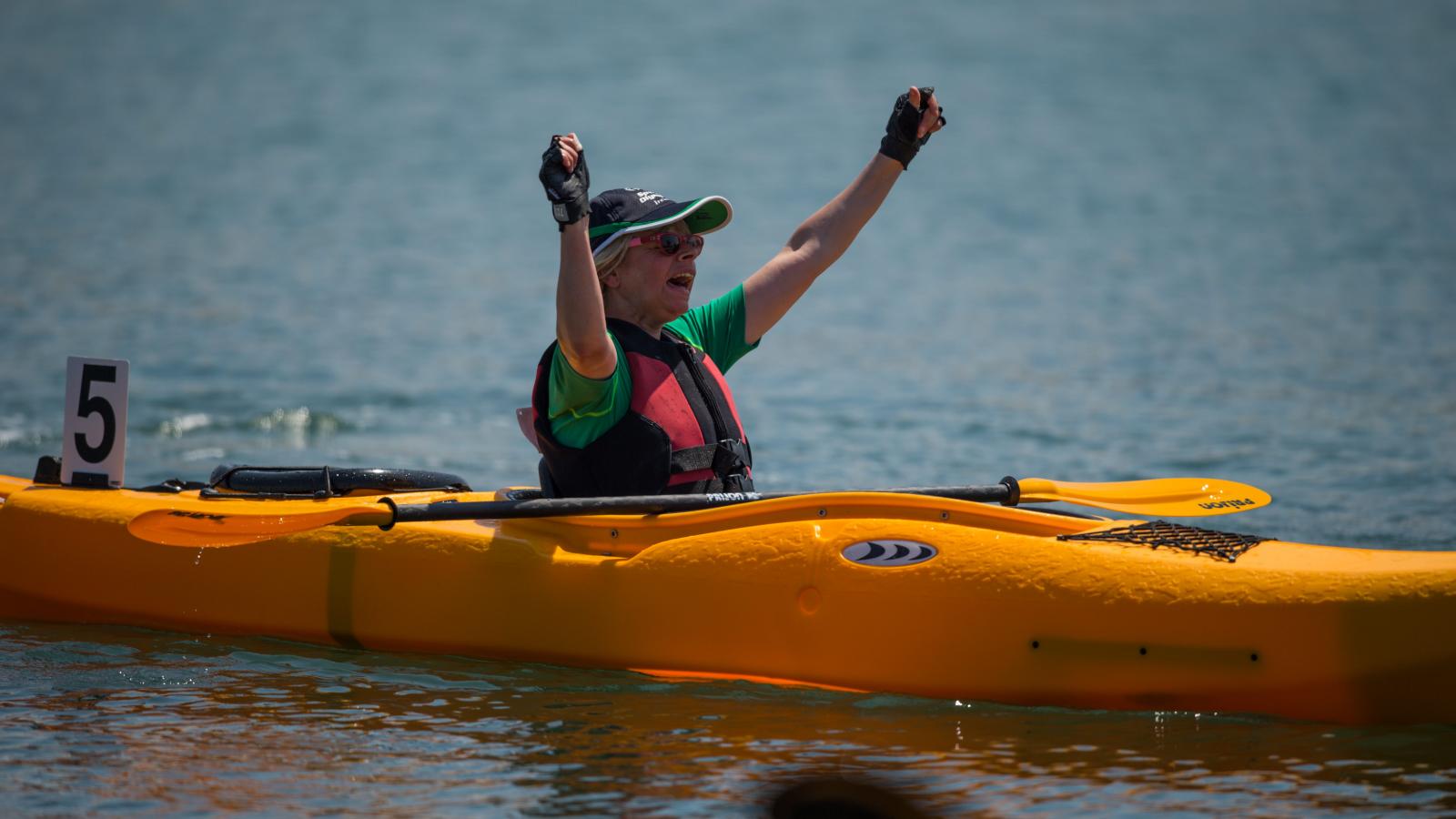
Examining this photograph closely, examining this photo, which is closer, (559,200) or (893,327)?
(559,200)

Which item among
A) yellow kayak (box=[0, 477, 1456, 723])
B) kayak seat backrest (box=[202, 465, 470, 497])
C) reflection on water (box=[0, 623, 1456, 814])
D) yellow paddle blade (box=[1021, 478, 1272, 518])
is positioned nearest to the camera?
reflection on water (box=[0, 623, 1456, 814])

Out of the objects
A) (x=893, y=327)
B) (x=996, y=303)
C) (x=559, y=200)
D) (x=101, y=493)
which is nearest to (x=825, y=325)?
(x=893, y=327)

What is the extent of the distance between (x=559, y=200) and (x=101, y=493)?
7.82ft

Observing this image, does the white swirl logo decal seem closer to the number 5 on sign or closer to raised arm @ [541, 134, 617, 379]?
raised arm @ [541, 134, 617, 379]

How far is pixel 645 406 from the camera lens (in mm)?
4961

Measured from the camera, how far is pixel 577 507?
4980mm

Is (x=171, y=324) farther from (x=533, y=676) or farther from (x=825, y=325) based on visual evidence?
(x=533, y=676)

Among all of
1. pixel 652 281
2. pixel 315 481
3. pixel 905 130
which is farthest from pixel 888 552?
pixel 315 481

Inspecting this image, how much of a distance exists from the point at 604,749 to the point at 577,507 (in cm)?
77

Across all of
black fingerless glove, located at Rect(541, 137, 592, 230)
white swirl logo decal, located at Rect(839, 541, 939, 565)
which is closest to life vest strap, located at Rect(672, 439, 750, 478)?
white swirl logo decal, located at Rect(839, 541, 939, 565)

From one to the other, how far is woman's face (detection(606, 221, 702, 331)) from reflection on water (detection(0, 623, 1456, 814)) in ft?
3.57

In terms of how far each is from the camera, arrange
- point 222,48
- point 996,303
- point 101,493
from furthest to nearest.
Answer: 1. point 222,48
2. point 996,303
3. point 101,493

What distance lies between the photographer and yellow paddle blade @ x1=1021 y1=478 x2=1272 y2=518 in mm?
5531

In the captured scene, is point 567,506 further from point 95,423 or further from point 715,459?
point 95,423
